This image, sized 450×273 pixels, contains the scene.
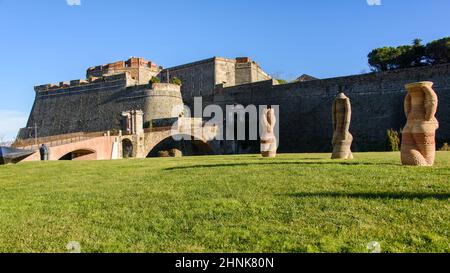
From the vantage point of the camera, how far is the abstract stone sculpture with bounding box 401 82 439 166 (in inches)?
401

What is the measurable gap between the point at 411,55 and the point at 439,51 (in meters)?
2.64

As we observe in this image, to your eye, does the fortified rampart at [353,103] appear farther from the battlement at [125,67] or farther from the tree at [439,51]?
the battlement at [125,67]

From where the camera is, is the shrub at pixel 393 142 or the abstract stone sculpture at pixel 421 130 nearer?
the abstract stone sculpture at pixel 421 130

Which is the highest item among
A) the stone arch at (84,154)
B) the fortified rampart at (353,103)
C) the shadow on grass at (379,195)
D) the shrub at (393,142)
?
the fortified rampart at (353,103)

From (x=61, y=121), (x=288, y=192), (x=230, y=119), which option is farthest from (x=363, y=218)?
(x=61, y=121)

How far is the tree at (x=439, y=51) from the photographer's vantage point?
3747 cm

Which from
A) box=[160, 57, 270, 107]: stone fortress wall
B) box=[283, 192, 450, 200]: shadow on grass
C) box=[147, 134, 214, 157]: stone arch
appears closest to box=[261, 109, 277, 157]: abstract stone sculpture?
box=[283, 192, 450, 200]: shadow on grass

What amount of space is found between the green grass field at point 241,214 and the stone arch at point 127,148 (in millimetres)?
23073

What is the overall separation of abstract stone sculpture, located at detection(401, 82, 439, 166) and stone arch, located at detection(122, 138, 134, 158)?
24312mm

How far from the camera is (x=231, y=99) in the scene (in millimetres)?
42406

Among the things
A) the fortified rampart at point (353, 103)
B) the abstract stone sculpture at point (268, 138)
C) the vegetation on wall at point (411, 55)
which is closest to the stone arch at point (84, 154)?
the abstract stone sculpture at point (268, 138)

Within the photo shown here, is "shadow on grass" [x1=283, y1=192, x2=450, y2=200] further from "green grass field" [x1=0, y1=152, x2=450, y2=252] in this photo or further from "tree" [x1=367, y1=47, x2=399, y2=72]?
"tree" [x1=367, y1=47, x2=399, y2=72]

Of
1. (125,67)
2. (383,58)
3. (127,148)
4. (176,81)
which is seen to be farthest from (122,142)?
(383,58)

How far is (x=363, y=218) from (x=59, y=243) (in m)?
Answer: 3.32
